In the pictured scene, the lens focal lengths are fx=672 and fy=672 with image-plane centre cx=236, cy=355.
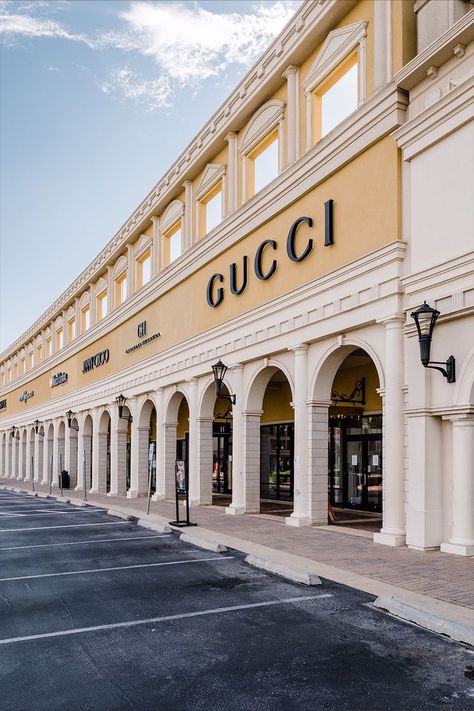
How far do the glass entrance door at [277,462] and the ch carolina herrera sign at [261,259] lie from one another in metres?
6.60

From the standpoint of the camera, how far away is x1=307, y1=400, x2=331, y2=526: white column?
15750 millimetres

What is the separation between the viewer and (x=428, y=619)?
23.4 feet

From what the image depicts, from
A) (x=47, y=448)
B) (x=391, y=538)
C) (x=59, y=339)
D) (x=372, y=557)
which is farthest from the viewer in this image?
(x=59, y=339)

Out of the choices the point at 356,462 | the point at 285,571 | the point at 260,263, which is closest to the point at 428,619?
the point at 285,571

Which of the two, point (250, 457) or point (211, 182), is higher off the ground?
point (211, 182)

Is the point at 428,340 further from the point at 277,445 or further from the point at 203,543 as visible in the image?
the point at 277,445

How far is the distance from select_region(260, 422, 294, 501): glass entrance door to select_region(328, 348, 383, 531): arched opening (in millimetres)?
3355

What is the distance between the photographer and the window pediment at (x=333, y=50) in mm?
14770

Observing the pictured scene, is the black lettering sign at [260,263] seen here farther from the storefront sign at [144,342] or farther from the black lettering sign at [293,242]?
the storefront sign at [144,342]

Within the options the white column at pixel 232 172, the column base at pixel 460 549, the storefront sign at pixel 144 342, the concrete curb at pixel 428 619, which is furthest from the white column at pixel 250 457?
the concrete curb at pixel 428 619

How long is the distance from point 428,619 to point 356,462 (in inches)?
558

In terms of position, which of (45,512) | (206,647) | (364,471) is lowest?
(45,512)

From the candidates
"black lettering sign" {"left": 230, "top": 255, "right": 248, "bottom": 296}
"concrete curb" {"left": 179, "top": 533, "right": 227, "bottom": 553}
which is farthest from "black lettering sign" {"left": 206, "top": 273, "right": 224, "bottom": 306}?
"concrete curb" {"left": 179, "top": 533, "right": 227, "bottom": 553}

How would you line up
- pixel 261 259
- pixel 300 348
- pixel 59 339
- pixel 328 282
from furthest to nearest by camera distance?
pixel 59 339
pixel 261 259
pixel 300 348
pixel 328 282
